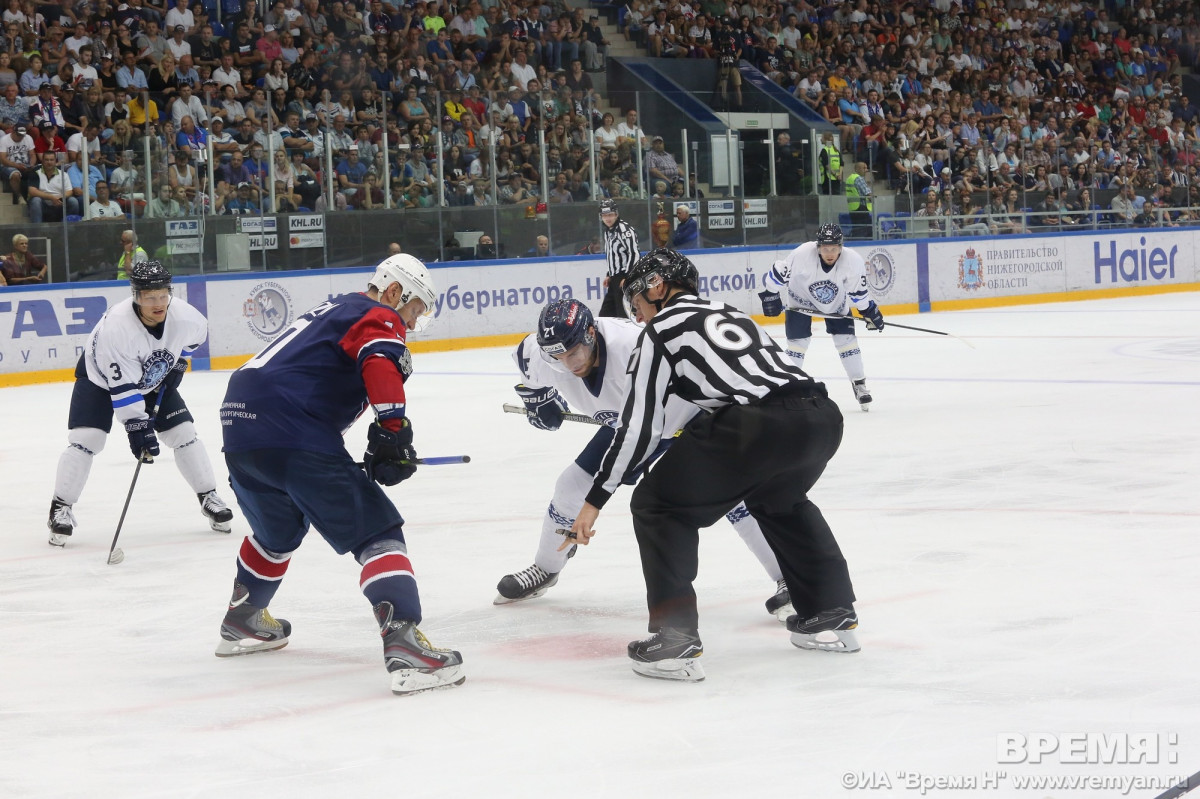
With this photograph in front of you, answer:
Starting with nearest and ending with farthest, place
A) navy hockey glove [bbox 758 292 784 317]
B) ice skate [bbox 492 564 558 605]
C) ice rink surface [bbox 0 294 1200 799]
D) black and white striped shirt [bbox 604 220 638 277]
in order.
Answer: ice rink surface [bbox 0 294 1200 799] → ice skate [bbox 492 564 558 605] → navy hockey glove [bbox 758 292 784 317] → black and white striped shirt [bbox 604 220 638 277]

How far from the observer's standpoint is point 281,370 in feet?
12.7

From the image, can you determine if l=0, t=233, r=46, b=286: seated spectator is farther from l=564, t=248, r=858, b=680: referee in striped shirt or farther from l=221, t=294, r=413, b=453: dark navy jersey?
l=564, t=248, r=858, b=680: referee in striped shirt

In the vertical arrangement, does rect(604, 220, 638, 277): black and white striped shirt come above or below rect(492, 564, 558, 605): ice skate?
above

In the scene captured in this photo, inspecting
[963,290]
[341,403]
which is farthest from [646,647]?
[963,290]

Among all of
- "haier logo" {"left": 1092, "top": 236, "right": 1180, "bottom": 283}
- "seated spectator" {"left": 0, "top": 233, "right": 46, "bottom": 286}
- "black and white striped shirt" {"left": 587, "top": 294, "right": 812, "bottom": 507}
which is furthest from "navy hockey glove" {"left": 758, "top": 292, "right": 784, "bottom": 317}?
"haier logo" {"left": 1092, "top": 236, "right": 1180, "bottom": 283}

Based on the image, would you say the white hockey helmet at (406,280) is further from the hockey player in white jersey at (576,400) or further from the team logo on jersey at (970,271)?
the team logo on jersey at (970,271)

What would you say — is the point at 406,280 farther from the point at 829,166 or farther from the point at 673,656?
the point at 829,166

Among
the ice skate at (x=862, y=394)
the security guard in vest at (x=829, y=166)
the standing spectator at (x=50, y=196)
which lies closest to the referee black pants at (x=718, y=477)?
the ice skate at (x=862, y=394)

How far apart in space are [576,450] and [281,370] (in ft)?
14.9

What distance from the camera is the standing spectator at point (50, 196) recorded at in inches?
528

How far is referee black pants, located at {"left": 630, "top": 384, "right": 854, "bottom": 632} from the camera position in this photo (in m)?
3.79

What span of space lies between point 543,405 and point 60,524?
273 centimetres

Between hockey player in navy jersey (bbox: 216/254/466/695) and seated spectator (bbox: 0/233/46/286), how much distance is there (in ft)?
32.9

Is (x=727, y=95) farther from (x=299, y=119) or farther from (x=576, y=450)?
(x=576, y=450)
